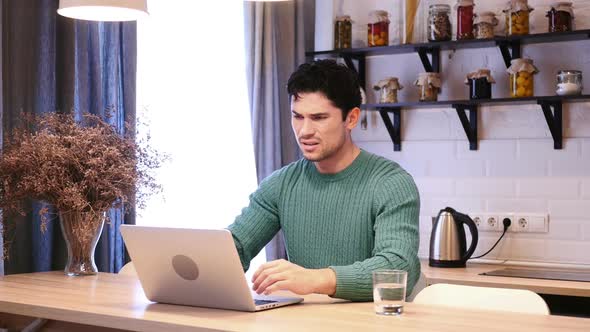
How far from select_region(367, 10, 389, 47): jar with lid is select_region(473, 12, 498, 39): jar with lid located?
1.39 ft

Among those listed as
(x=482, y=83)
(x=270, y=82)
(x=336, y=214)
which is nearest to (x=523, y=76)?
(x=482, y=83)

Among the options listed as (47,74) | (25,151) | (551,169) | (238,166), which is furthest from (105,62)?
(551,169)

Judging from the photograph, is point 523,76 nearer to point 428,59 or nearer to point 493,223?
point 428,59

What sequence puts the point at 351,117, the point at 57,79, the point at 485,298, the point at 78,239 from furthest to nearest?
the point at 57,79
the point at 78,239
the point at 351,117
the point at 485,298

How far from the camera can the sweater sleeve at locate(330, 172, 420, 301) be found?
7.11 ft

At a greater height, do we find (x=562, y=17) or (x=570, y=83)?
(x=562, y=17)

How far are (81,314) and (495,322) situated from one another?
931 mm

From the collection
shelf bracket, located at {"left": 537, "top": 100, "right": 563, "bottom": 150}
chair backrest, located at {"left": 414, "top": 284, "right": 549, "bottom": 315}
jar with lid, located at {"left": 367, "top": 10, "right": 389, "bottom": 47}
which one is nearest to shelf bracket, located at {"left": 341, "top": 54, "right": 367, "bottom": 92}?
jar with lid, located at {"left": 367, "top": 10, "right": 389, "bottom": 47}

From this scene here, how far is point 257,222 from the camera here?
8.71 feet

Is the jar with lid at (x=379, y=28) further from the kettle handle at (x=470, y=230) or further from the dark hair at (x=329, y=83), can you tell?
the dark hair at (x=329, y=83)

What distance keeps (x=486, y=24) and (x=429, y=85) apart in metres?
0.35

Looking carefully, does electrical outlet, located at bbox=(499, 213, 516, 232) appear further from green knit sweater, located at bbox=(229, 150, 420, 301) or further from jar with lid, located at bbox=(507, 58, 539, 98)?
green knit sweater, located at bbox=(229, 150, 420, 301)

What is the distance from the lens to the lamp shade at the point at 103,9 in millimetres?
2432

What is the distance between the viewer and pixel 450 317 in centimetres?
194
